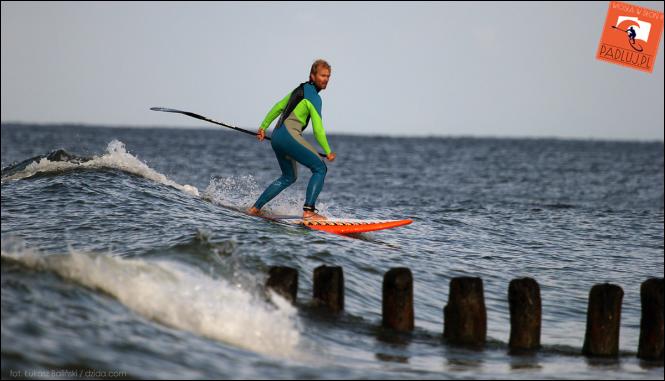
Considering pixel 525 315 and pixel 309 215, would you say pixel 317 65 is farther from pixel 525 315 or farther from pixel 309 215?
pixel 525 315

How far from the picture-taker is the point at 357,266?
→ 13.6 meters

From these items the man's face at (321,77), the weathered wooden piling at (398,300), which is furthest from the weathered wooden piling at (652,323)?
the man's face at (321,77)

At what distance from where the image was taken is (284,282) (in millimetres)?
10188

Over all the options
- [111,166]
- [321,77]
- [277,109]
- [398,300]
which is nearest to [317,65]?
[321,77]

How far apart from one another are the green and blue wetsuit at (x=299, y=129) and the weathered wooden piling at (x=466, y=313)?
535 cm

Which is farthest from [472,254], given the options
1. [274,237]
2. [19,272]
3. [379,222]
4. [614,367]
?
[19,272]

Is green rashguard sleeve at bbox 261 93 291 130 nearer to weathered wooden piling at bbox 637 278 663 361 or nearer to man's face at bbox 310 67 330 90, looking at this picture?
man's face at bbox 310 67 330 90

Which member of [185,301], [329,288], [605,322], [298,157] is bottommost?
[185,301]

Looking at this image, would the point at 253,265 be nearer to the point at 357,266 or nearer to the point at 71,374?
the point at 357,266

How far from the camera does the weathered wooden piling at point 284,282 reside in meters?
10.2

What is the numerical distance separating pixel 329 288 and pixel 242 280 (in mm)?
980

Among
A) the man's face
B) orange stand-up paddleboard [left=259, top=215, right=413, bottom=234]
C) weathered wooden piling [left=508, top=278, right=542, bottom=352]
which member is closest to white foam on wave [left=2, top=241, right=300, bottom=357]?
weathered wooden piling [left=508, top=278, right=542, bottom=352]

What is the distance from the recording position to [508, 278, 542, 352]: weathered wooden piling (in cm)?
994

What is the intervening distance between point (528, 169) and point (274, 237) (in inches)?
2485
